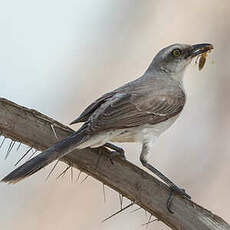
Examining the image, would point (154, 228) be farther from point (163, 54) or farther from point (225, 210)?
point (163, 54)

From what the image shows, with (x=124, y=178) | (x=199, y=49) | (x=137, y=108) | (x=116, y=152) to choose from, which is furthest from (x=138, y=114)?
(x=124, y=178)

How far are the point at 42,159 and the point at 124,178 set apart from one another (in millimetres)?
664

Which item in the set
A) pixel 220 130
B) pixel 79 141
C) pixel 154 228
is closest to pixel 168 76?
pixel 220 130

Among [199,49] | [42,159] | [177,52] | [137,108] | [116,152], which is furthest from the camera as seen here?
[177,52]

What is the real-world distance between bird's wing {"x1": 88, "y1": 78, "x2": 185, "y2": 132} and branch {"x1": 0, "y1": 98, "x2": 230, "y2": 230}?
2.77 feet

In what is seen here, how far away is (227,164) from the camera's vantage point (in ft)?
22.3

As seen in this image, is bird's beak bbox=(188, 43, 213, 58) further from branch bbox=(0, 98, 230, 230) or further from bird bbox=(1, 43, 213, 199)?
branch bbox=(0, 98, 230, 230)

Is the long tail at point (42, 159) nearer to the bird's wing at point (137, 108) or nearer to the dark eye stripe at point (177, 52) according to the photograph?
the bird's wing at point (137, 108)

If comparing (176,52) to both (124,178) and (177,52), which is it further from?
(124,178)

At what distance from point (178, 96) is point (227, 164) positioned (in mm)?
1514

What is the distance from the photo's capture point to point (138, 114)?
502 centimetres

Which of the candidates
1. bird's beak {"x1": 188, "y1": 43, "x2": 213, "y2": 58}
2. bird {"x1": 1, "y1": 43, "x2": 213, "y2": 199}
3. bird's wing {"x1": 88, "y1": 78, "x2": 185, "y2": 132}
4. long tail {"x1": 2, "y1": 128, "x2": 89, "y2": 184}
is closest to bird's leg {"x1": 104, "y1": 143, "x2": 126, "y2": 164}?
bird {"x1": 1, "y1": 43, "x2": 213, "y2": 199}

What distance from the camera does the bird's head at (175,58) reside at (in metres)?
6.05

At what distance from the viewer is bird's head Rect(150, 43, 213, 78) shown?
19.9 ft
